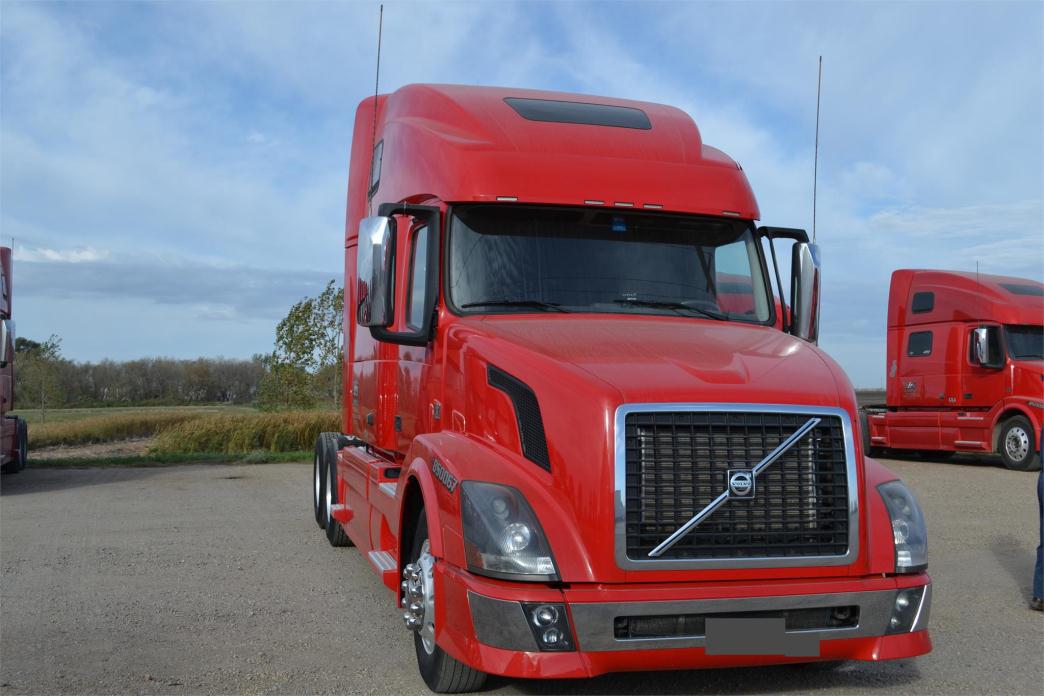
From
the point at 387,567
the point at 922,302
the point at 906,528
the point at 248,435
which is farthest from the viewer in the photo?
the point at 248,435

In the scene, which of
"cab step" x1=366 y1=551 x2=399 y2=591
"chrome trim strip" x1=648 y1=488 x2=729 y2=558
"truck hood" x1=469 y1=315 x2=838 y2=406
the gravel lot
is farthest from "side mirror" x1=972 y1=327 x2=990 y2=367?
"chrome trim strip" x1=648 y1=488 x2=729 y2=558

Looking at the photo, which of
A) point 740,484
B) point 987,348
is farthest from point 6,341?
point 987,348

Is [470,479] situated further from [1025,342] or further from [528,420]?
[1025,342]

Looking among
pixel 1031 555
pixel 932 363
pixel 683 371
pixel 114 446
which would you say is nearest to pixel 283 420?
pixel 114 446

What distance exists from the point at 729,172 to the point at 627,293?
121 centimetres

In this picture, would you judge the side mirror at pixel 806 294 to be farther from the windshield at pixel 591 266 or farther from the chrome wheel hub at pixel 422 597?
the chrome wheel hub at pixel 422 597

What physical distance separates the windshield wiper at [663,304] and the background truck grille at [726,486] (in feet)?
4.46

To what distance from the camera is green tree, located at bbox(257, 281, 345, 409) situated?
2548cm

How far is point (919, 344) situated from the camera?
19516 millimetres

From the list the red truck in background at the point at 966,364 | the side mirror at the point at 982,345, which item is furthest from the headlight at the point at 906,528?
the side mirror at the point at 982,345

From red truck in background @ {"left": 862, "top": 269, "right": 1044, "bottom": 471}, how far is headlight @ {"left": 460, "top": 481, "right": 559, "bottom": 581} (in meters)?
13.9

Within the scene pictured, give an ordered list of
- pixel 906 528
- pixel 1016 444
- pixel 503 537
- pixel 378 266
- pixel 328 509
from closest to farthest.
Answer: pixel 503 537 < pixel 906 528 < pixel 378 266 < pixel 328 509 < pixel 1016 444

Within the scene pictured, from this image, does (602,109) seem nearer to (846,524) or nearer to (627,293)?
(627,293)

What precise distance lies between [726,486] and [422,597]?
1.63 m
